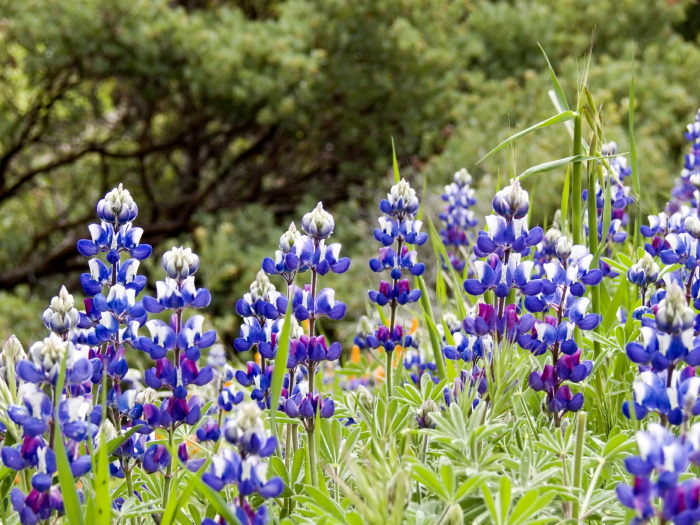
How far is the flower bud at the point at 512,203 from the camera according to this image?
144 centimetres

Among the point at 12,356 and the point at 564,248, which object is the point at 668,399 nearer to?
the point at 564,248

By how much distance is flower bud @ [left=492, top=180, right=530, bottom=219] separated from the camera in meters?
1.44

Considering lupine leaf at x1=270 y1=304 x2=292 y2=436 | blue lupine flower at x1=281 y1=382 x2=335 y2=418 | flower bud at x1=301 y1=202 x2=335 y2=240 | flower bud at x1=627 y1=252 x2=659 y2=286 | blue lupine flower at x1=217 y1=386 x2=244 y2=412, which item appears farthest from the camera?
flower bud at x1=627 y1=252 x2=659 y2=286

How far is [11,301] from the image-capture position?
6.52m

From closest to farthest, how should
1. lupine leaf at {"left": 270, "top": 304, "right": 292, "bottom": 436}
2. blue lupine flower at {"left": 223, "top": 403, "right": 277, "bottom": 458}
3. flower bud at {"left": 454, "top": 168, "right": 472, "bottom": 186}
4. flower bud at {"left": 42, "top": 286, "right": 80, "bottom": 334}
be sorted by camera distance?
blue lupine flower at {"left": 223, "top": 403, "right": 277, "bottom": 458} → lupine leaf at {"left": 270, "top": 304, "right": 292, "bottom": 436} → flower bud at {"left": 42, "top": 286, "right": 80, "bottom": 334} → flower bud at {"left": 454, "top": 168, "right": 472, "bottom": 186}

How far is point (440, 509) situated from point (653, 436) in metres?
0.46

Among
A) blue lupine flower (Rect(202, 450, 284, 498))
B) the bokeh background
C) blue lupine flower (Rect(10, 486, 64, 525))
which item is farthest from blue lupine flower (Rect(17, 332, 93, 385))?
the bokeh background

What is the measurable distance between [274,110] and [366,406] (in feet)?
18.3

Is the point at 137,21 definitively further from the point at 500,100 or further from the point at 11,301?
the point at 500,100

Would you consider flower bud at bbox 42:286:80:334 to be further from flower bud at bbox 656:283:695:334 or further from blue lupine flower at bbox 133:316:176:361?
flower bud at bbox 656:283:695:334

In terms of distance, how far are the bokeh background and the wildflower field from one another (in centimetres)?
430

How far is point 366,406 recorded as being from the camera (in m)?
1.83

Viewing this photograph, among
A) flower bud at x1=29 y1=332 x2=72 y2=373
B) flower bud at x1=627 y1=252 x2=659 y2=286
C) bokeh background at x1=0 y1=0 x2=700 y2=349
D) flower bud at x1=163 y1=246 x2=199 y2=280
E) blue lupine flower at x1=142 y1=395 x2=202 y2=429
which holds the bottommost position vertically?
blue lupine flower at x1=142 y1=395 x2=202 y2=429

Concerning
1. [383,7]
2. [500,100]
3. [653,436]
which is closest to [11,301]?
[383,7]
